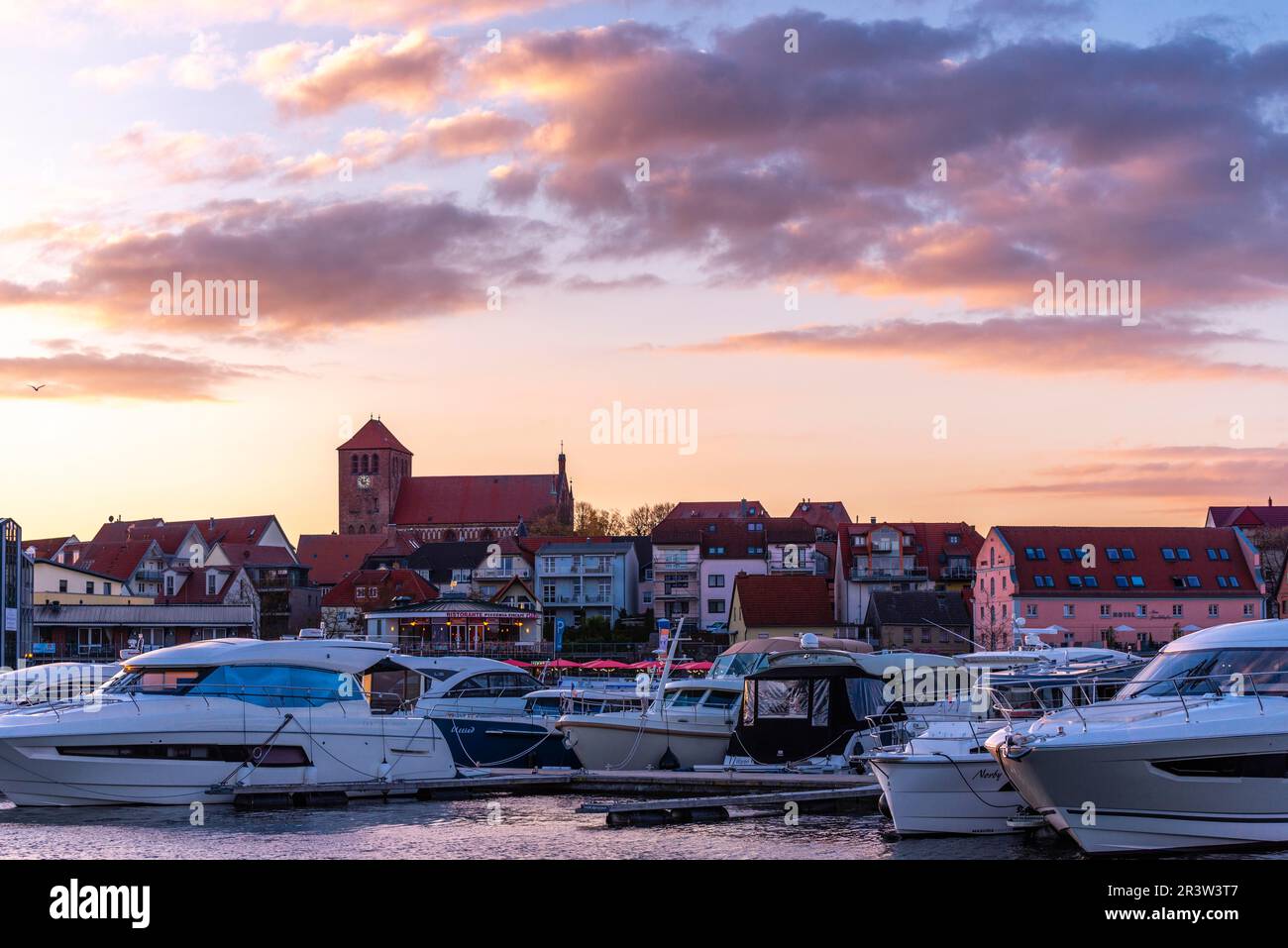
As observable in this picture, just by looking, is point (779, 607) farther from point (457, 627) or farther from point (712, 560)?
point (457, 627)

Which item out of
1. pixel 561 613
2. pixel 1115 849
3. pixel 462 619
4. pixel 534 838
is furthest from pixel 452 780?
pixel 561 613

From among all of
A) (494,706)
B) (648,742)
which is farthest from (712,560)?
(648,742)

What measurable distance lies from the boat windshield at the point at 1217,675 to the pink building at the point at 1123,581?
63.9 m

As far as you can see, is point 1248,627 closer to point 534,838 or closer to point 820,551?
point 534,838

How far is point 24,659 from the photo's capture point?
6159 cm

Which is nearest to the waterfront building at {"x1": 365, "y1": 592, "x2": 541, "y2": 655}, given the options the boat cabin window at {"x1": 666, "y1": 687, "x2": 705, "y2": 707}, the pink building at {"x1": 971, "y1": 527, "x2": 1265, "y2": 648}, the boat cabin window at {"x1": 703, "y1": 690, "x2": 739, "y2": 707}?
the pink building at {"x1": 971, "y1": 527, "x2": 1265, "y2": 648}

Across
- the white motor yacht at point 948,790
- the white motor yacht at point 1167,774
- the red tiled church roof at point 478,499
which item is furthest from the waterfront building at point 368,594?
the white motor yacht at point 1167,774

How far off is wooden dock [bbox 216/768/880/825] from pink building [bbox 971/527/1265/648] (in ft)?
189

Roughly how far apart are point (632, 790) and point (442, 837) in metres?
7.66

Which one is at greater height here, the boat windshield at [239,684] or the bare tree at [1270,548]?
the bare tree at [1270,548]

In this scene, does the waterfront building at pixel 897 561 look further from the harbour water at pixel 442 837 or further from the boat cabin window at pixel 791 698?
the harbour water at pixel 442 837

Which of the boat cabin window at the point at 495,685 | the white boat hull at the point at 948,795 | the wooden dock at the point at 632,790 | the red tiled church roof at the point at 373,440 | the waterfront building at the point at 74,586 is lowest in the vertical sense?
the wooden dock at the point at 632,790

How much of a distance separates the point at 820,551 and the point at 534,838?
9139 centimetres

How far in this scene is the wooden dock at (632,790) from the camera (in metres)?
26.6
